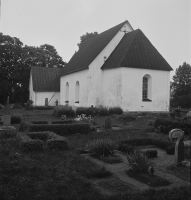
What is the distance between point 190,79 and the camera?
1256 cm

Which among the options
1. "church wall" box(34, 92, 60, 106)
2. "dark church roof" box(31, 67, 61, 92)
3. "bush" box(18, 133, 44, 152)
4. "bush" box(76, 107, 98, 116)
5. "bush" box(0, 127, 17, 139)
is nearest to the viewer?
"bush" box(18, 133, 44, 152)

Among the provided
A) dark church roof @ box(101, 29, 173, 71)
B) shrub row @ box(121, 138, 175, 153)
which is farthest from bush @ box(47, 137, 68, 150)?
dark church roof @ box(101, 29, 173, 71)

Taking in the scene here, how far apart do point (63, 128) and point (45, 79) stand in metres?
25.2

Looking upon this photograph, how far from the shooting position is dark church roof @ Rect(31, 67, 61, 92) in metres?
34.4

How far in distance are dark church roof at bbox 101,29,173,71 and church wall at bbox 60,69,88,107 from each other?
280 centimetres

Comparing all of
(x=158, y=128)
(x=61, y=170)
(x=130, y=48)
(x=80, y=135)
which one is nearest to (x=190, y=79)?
(x=158, y=128)

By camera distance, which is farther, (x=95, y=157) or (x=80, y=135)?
(x=80, y=135)

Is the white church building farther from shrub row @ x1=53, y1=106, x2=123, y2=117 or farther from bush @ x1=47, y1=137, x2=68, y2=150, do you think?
bush @ x1=47, y1=137, x2=68, y2=150

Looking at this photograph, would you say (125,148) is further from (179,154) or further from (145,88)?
(145,88)

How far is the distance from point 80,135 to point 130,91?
37.6 feet

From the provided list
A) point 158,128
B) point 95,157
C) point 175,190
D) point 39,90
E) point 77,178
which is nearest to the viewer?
point 175,190

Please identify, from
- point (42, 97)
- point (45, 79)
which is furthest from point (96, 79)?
point (45, 79)

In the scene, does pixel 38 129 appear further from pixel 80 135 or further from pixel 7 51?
pixel 7 51

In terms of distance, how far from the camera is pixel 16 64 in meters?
39.4
